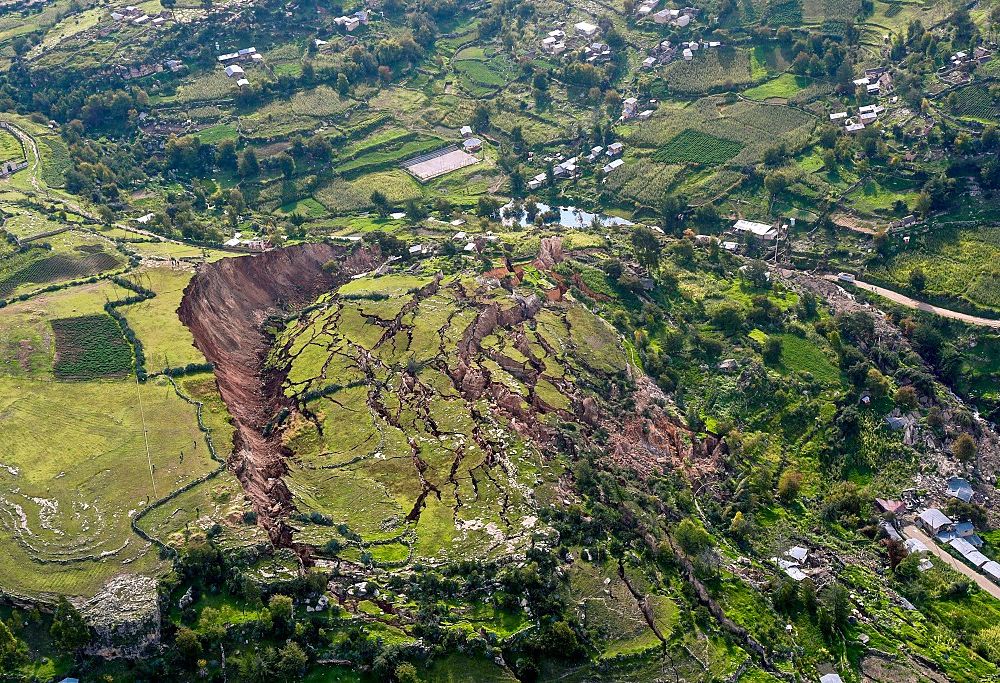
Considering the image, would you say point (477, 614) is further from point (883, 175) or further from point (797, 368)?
point (883, 175)

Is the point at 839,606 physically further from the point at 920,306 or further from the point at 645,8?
the point at 645,8

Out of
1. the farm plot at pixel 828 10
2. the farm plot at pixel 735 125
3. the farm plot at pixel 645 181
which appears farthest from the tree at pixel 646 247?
the farm plot at pixel 828 10

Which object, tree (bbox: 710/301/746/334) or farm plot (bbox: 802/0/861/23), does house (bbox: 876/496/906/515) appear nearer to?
tree (bbox: 710/301/746/334)

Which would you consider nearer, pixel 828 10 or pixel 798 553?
pixel 798 553

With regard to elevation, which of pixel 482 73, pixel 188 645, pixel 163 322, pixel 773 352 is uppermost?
pixel 163 322

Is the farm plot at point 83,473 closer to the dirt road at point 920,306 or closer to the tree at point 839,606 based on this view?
the tree at point 839,606

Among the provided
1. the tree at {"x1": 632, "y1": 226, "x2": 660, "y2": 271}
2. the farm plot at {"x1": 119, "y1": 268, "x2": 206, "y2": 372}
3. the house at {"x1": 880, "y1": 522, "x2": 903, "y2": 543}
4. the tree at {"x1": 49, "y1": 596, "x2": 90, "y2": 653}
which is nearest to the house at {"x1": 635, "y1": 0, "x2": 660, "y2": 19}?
the tree at {"x1": 632, "y1": 226, "x2": 660, "y2": 271}

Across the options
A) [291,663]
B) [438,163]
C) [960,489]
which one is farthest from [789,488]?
[438,163]

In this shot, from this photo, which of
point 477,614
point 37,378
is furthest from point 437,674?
point 37,378
